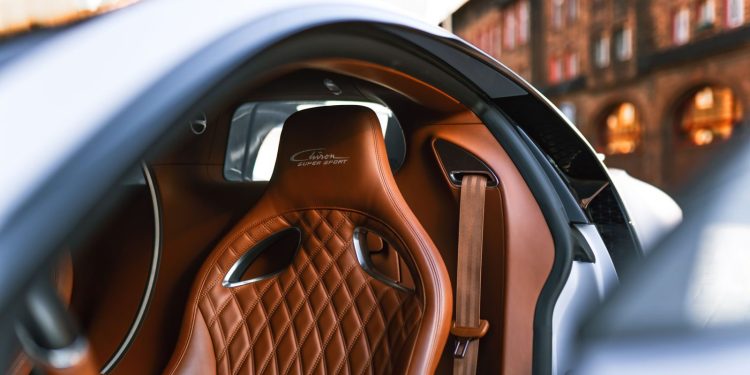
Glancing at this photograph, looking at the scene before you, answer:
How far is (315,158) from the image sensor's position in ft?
5.01

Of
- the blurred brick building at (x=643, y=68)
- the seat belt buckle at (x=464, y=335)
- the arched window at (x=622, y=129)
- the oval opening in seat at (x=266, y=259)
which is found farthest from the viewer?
the arched window at (x=622, y=129)

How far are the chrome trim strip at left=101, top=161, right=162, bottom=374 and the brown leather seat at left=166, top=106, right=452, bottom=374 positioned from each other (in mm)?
393

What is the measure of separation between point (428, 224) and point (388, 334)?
19.0 inches

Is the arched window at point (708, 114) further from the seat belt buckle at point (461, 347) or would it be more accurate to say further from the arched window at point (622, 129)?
the seat belt buckle at point (461, 347)

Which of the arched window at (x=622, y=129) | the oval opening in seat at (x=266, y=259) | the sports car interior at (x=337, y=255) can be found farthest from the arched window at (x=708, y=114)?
the oval opening in seat at (x=266, y=259)

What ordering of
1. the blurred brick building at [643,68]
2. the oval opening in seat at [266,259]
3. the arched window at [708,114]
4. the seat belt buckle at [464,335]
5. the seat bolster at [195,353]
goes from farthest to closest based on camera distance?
the blurred brick building at [643,68] → the arched window at [708,114] → the seat belt buckle at [464,335] → the oval opening in seat at [266,259] → the seat bolster at [195,353]

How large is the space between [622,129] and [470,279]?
18.7m

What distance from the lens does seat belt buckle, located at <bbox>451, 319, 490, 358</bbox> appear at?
166 centimetres

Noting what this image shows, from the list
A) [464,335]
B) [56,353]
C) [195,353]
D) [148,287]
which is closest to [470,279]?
[464,335]

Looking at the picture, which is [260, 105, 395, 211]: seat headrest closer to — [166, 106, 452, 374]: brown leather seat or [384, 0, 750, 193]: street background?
[166, 106, 452, 374]: brown leather seat

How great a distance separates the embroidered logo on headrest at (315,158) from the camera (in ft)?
4.91

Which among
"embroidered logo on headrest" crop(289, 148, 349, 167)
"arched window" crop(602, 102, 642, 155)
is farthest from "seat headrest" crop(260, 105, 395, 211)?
"arched window" crop(602, 102, 642, 155)

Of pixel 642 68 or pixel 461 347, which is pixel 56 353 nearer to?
pixel 461 347

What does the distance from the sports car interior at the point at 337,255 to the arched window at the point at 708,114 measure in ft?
48.1
